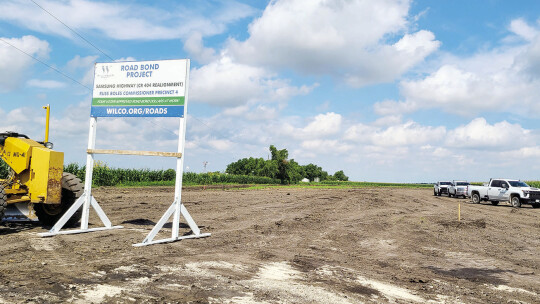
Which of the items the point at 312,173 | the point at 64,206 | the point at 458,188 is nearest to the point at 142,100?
the point at 64,206

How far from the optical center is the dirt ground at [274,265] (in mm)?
5359

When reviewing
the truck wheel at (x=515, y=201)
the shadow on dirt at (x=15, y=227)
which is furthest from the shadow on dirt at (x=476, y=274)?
the truck wheel at (x=515, y=201)

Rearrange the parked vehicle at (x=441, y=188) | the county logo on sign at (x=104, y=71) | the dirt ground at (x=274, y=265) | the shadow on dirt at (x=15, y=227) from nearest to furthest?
the dirt ground at (x=274, y=265)
the shadow on dirt at (x=15, y=227)
the county logo on sign at (x=104, y=71)
the parked vehicle at (x=441, y=188)

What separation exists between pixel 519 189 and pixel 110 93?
29253 mm

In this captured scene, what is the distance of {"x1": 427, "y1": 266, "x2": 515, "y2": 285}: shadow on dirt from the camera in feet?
24.1

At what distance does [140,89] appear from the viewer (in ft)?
33.6

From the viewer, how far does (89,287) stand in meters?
5.34

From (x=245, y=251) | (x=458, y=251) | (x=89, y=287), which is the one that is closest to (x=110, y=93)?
(x=245, y=251)

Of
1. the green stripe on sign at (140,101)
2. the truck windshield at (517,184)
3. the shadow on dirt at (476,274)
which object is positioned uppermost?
the green stripe on sign at (140,101)

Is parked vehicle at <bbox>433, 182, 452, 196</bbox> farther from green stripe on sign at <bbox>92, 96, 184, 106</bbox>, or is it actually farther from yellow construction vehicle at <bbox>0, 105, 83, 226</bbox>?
yellow construction vehicle at <bbox>0, 105, 83, 226</bbox>

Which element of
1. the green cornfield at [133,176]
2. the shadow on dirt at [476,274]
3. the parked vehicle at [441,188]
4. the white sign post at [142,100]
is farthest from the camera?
the parked vehicle at [441,188]

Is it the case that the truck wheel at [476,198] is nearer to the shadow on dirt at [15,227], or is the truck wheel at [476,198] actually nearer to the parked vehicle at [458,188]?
the parked vehicle at [458,188]

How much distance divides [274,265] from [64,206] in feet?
22.0

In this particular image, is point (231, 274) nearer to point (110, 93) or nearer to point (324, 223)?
point (110, 93)
